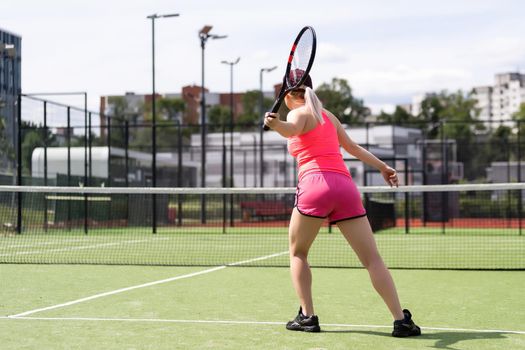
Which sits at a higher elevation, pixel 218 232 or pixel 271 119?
pixel 271 119

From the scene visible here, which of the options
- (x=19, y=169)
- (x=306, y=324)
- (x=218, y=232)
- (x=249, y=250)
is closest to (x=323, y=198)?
(x=306, y=324)

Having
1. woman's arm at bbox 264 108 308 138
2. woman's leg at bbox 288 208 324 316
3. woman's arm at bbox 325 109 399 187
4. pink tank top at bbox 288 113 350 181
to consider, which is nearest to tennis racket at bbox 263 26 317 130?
woman's arm at bbox 264 108 308 138

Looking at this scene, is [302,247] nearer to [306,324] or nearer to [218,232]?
[306,324]

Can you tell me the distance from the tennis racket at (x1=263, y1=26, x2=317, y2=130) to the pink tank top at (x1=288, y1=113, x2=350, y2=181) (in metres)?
0.35

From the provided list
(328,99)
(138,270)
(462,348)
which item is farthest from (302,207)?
(328,99)

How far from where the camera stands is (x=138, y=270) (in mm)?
12758

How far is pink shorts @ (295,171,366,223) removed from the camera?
6.42 meters

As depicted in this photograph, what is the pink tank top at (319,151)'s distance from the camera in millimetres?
6535

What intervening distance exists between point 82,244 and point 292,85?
13965 millimetres

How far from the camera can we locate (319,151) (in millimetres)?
6559

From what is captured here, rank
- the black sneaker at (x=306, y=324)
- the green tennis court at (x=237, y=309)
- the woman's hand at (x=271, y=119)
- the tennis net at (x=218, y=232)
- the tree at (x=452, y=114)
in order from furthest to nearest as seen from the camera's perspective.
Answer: the tree at (x=452, y=114) < the tennis net at (x=218, y=232) < the black sneaker at (x=306, y=324) < the green tennis court at (x=237, y=309) < the woman's hand at (x=271, y=119)

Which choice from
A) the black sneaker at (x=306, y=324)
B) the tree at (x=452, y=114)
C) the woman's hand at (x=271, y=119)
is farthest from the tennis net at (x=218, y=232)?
the tree at (x=452, y=114)

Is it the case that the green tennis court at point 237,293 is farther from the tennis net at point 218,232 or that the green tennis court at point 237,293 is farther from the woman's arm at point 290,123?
the woman's arm at point 290,123

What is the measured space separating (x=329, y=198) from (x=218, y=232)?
68.0 ft
